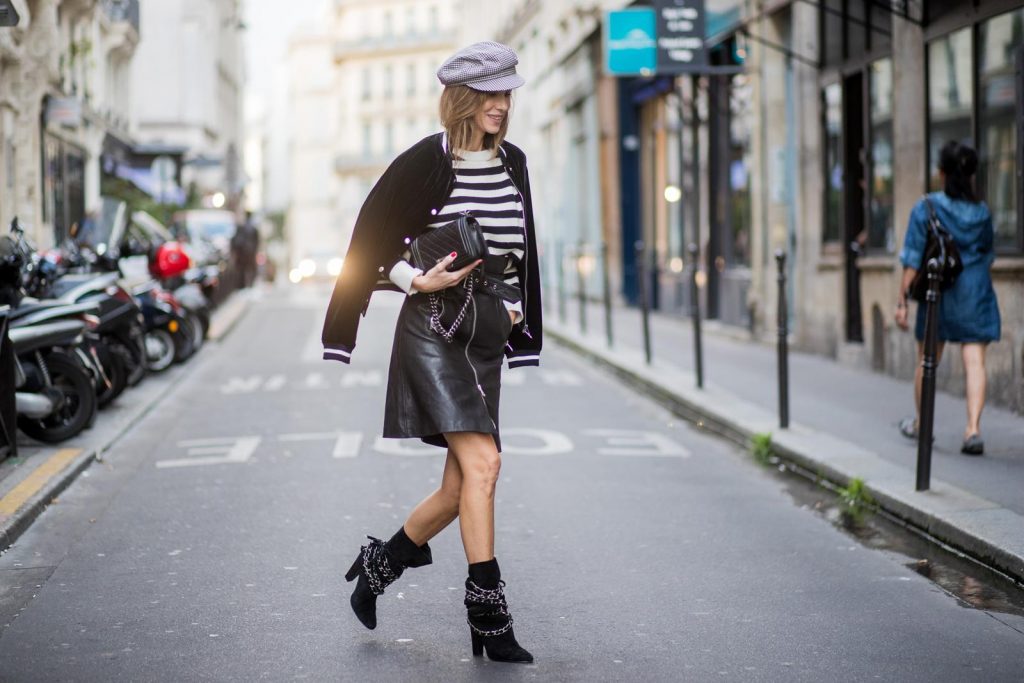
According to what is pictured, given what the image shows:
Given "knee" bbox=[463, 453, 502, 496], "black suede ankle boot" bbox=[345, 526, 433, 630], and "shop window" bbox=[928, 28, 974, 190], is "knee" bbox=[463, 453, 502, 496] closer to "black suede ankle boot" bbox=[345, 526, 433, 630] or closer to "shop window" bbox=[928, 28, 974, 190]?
"black suede ankle boot" bbox=[345, 526, 433, 630]

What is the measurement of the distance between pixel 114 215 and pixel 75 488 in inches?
254

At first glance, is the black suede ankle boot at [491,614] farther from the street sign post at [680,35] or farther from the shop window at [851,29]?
the street sign post at [680,35]

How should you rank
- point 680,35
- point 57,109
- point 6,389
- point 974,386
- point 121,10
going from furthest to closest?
point 121,10 < point 57,109 < point 680,35 < point 974,386 < point 6,389

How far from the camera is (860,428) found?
10.7m

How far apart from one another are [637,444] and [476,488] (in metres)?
5.89

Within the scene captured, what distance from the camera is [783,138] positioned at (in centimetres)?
1881

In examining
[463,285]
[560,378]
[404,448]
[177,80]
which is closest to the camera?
[463,285]

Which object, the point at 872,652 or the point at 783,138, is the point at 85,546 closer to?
the point at 872,652

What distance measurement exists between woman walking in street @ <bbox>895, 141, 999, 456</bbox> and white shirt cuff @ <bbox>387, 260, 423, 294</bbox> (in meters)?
4.95

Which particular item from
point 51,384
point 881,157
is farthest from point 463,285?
point 881,157

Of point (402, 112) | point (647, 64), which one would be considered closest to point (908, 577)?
point (647, 64)

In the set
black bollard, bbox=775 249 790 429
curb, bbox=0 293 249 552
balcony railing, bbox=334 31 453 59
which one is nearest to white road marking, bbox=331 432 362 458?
curb, bbox=0 293 249 552

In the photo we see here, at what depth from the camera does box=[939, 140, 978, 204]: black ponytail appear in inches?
362

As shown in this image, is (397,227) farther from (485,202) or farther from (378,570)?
(378,570)
